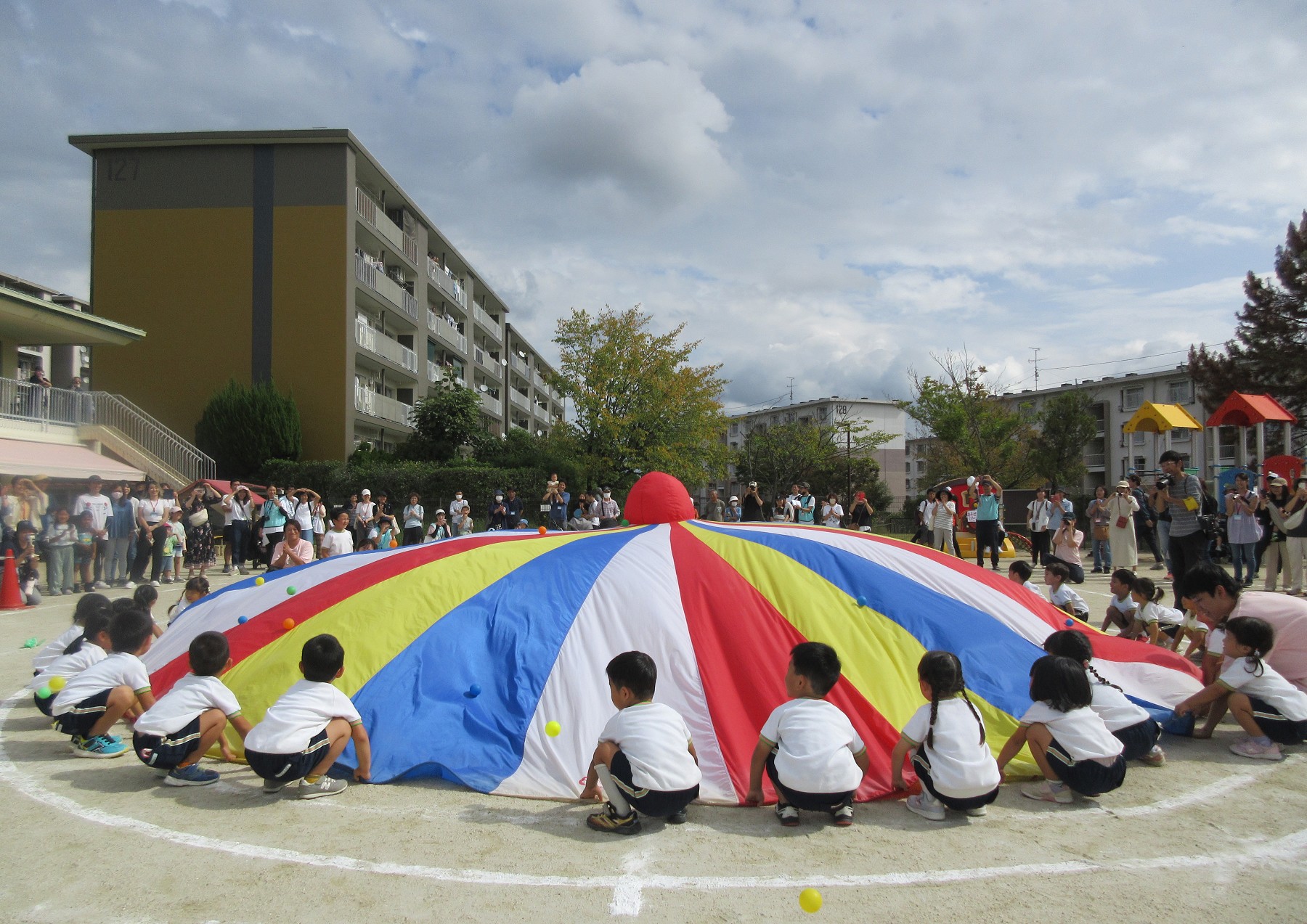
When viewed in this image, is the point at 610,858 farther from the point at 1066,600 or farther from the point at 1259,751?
the point at 1066,600

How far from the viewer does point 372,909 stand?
283 centimetres

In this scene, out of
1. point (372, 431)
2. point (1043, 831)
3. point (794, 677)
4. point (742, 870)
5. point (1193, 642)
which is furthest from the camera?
point (372, 431)

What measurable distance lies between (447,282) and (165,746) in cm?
3566

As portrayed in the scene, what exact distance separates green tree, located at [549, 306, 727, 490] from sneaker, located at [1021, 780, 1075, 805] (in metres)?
25.9

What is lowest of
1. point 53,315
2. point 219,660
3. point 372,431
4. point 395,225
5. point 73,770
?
point 73,770

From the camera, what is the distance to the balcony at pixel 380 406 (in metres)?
27.0

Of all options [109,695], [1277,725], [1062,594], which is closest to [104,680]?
[109,695]

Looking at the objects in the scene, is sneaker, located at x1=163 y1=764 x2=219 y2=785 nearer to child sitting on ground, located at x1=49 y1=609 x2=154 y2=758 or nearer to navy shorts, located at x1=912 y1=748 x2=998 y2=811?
child sitting on ground, located at x1=49 y1=609 x2=154 y2=758

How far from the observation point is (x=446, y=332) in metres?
37.0

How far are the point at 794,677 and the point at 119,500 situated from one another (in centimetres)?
1285

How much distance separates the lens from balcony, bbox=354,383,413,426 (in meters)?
27.0

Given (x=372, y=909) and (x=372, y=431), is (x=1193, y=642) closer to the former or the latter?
(x=372, y=909)

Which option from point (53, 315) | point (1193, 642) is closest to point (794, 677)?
point (1193, 642)

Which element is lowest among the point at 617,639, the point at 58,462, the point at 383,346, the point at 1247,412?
the point at 617,639
